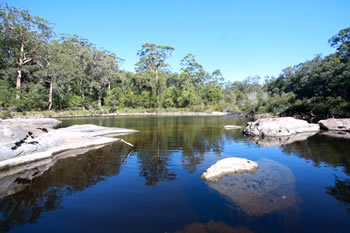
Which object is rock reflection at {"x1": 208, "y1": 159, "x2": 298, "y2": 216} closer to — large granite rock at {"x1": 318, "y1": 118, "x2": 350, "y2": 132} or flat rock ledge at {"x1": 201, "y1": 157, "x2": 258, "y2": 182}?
flat rock ledge at {"x1": 201, "y1": 157, "x2": 258, "y2": 182}

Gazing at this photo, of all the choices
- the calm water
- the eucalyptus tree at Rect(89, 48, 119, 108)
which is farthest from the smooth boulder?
the eucalyptus tree at Rect(89, 48, 119, 108)

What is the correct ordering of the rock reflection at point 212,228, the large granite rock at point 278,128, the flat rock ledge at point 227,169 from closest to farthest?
the rock reflection at point 212,228 → the flat rock ledge at point 227,169 → the large granite rock at point 278,128

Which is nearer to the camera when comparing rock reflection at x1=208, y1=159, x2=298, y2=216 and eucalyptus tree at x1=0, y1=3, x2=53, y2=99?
rock reflection at x1=208, y1=159, x2=298, y2=216

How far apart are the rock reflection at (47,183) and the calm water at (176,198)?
33mm

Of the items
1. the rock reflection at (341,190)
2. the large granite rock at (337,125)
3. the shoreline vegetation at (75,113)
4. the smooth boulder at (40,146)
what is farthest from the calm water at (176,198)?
the shoreline vegetation at (75,113)

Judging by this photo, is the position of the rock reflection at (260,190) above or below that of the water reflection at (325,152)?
below

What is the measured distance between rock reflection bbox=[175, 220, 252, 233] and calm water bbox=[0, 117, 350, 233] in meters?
0.03

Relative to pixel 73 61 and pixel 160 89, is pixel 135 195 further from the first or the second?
pixel 160 89

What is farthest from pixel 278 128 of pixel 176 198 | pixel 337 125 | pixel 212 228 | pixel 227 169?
pixel 212 228

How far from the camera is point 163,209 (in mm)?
6309

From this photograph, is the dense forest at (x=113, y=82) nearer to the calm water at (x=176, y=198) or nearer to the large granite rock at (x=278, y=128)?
the large granite rock at (x=278, y=128)

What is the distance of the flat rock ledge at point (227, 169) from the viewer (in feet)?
28.1

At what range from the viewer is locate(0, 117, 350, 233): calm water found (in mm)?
5543

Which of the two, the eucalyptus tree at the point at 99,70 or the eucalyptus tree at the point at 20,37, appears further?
the eucalyptus tree at the point at 99,70
